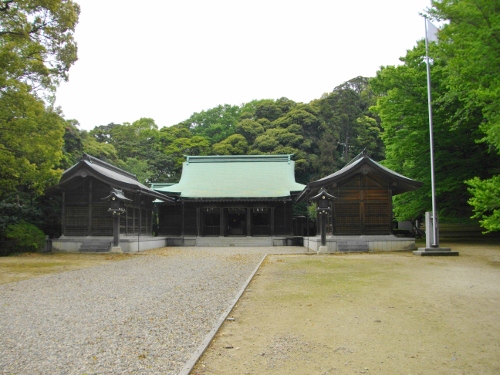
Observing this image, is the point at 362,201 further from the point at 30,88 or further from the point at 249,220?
the point at 30,88

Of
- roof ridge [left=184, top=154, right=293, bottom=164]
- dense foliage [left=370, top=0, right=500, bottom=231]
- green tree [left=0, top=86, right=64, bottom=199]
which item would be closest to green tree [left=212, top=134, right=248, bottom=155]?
roof ridge [left=184, top=154, right=293, bottom=164]

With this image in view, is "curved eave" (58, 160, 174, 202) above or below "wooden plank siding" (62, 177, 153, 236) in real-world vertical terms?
above

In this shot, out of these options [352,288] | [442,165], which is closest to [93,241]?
[352,288]

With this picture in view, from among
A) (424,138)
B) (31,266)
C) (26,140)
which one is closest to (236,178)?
(424,138)

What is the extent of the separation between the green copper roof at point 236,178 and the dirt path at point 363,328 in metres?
18.8

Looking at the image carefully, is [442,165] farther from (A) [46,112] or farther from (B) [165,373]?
(B) [165,373]

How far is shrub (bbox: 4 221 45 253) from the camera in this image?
17.9 metres

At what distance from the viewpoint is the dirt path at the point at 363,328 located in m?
4.28

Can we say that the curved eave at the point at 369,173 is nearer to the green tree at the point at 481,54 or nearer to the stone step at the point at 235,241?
the green tree at the point at 481,54

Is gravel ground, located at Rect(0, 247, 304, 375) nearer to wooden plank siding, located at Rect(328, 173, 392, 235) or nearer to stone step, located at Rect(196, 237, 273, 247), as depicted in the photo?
wooden plank siding, located at Rect(328, 173, 392, 235)

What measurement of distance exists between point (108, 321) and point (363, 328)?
3.83m

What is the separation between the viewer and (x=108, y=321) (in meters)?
6.06

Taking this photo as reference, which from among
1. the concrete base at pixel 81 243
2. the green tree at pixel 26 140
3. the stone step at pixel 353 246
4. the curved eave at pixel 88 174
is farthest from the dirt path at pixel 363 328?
the curved eave at pixel 88 174

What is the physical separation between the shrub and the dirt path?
43.7 feet
